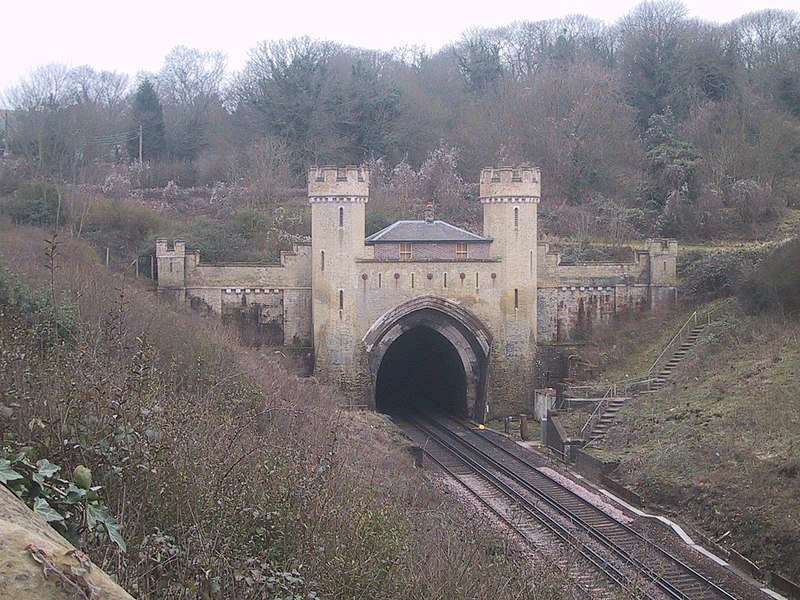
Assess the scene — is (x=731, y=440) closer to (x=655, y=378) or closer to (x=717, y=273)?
(x=655, y=378)

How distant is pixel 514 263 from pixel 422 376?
25.3 ft

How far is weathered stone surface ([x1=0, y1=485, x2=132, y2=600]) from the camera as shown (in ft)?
14.0

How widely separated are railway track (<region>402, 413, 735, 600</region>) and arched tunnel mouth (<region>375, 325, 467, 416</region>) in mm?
4740

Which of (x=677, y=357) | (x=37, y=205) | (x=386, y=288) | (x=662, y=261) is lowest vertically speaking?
(x=677, y=357)

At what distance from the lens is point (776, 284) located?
25766 mm

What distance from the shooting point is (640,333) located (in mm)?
30703

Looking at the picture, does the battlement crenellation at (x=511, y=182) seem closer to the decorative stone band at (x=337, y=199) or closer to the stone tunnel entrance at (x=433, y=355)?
the stone tunnel entrance at (x=433, y=355)

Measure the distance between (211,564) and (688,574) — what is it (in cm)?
985

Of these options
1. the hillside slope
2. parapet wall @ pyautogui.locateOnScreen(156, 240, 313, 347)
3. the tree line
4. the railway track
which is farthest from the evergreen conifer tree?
the hillside slope

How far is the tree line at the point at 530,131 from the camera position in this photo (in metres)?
40.8

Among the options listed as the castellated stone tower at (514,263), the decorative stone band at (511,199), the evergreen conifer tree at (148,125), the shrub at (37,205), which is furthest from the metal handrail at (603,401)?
the evergreen conifer tree at (148,125)

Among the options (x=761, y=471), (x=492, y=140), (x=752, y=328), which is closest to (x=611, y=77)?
(x=492, y=140)

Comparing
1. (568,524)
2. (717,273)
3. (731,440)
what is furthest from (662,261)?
(568,524)

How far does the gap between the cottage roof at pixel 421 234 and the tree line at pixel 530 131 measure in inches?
416
